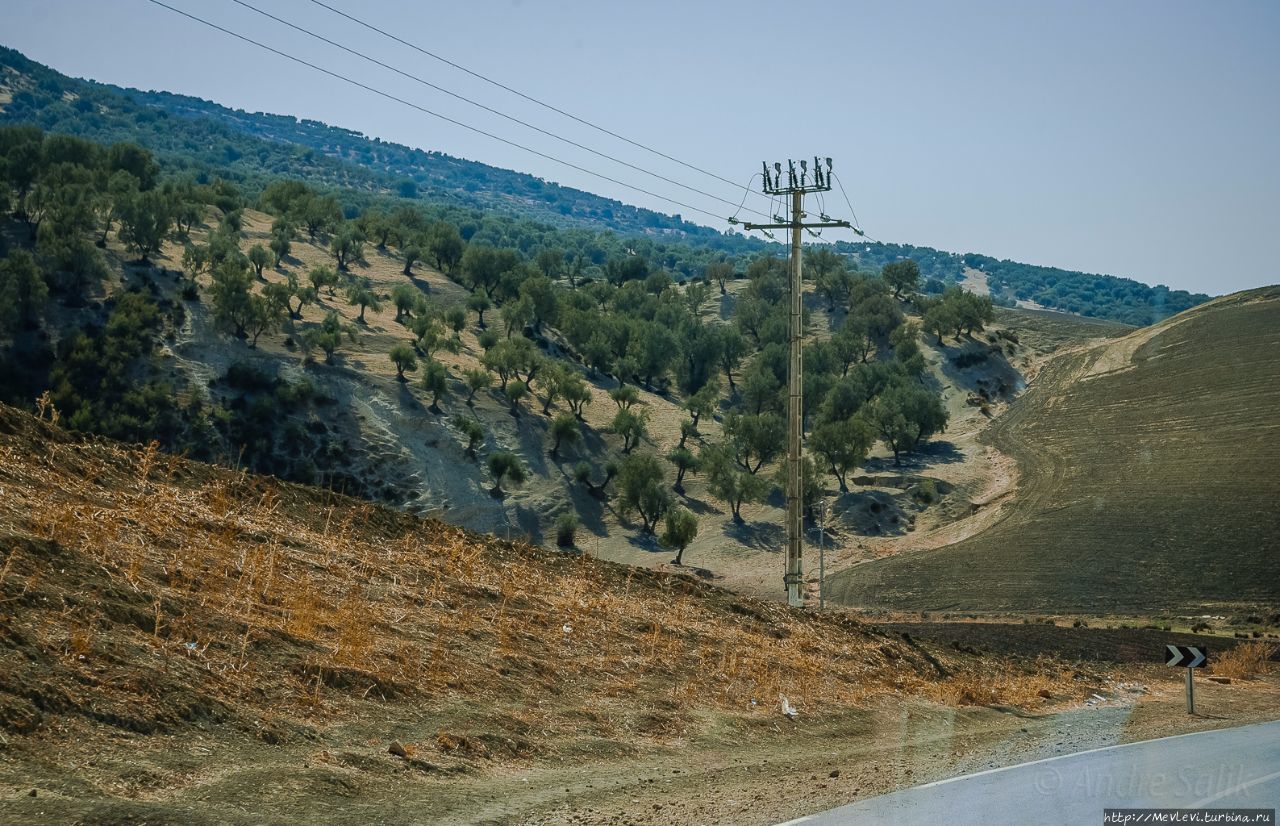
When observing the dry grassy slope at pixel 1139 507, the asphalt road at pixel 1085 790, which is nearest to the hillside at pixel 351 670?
the asphalt road at pixel 1085 790

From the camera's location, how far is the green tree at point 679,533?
245ft

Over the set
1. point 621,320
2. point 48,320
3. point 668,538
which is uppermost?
point 621,320

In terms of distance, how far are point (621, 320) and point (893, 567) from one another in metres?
56.8

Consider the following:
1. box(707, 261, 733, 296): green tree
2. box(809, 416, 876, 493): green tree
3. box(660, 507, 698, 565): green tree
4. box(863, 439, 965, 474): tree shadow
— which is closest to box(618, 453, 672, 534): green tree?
box(660, 507, 698, 565): green tree

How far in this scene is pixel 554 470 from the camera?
86.9 m

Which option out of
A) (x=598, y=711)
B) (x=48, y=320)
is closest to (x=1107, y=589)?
(x=598, y=711)

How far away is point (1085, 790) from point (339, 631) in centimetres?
977

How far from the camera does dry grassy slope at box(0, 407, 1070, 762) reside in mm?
12344

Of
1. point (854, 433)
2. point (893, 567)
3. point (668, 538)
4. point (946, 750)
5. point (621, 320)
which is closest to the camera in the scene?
point (946, 750)

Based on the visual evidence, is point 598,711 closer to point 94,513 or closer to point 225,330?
point 94,513

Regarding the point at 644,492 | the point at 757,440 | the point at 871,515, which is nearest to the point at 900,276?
the point at 757,440

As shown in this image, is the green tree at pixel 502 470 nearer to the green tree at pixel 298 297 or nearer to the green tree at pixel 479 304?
the green tree at pixel 298 297

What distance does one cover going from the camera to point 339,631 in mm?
15750

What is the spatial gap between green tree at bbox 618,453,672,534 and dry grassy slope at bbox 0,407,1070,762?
5543 centimetres
